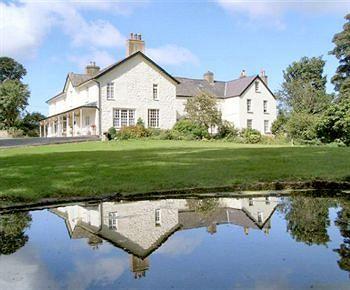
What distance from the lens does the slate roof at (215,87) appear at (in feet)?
161

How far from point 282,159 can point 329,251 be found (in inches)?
→ 355

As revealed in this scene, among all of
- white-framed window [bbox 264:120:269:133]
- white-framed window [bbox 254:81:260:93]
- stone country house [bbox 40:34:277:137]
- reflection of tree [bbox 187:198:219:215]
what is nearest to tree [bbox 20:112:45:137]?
stone country house [bbox 40:34:277:137]

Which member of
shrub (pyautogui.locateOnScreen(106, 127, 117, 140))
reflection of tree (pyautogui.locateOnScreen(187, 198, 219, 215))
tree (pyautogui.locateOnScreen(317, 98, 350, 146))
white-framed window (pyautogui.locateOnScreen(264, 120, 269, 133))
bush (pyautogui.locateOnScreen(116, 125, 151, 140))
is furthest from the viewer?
white-framed window (pyautogui.locateOnScreen(264, 120, 269, 133))

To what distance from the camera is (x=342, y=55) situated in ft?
178

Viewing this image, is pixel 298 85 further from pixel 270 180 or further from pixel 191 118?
pixel 270 180

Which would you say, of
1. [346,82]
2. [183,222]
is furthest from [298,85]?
[183,222]

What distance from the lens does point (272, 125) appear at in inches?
2071

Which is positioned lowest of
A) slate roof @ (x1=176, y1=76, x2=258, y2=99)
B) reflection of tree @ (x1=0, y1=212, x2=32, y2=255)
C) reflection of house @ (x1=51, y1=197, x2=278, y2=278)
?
reflection of tree @ (x1=0, y1=212, x2=32, y2=255)

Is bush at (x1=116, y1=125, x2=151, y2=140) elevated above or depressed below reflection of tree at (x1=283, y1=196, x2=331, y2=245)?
above

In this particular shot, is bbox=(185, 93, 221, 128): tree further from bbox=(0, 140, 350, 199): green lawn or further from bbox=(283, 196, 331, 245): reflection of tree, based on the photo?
bbox=(283, 196, 331, 245): reflection of tree

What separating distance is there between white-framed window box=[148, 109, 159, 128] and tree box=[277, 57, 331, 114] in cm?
2015

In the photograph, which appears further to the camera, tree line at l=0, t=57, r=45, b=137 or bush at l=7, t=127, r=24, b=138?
tree line at l=0, t=57, r=45, b=137

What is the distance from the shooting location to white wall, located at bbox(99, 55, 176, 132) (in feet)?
132

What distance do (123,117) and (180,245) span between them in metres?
36.2
